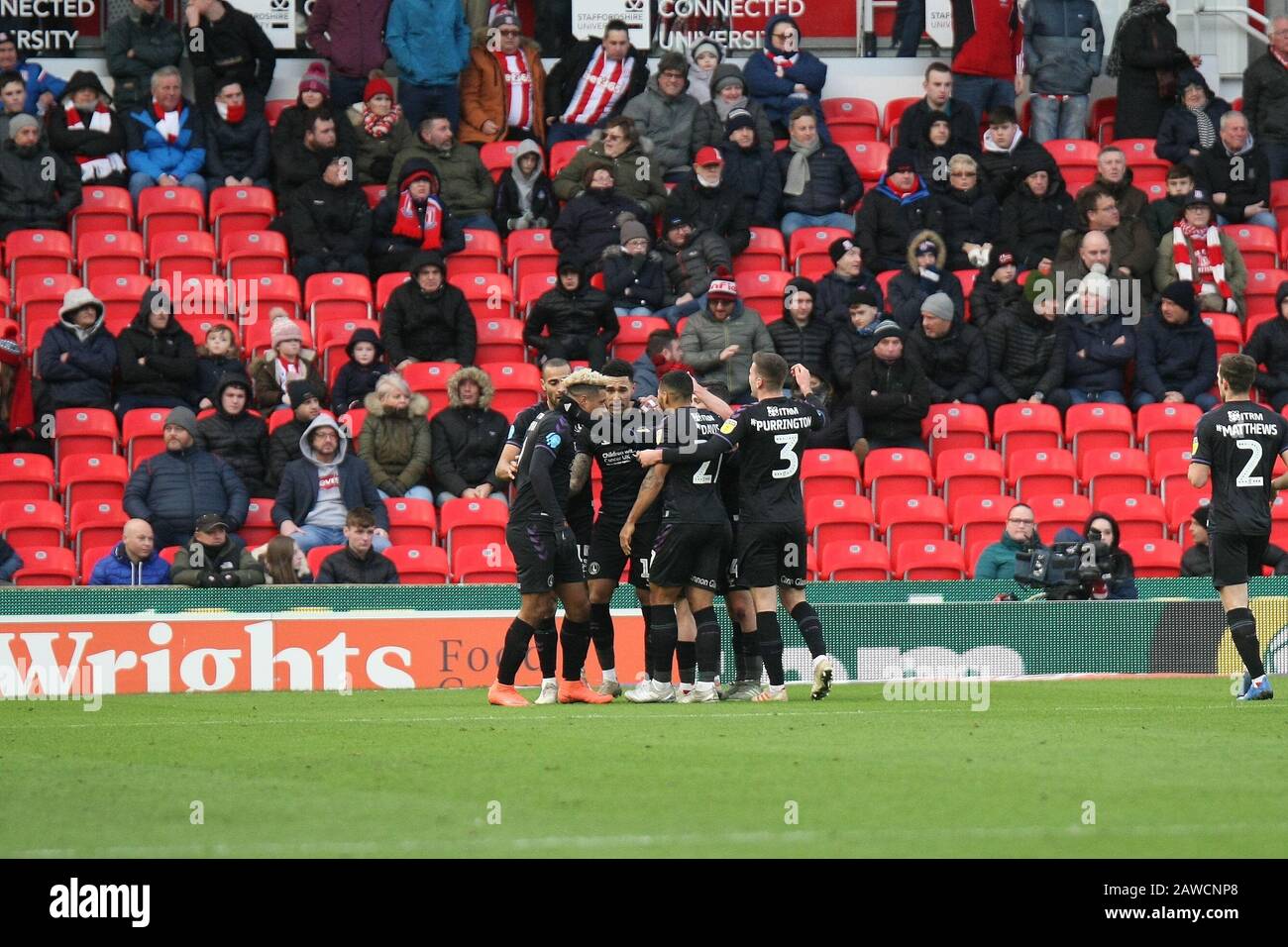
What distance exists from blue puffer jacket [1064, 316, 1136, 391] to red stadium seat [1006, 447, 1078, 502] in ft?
4.31

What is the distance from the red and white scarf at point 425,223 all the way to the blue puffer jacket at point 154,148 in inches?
97.6

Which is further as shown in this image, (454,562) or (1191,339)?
(1191,339)

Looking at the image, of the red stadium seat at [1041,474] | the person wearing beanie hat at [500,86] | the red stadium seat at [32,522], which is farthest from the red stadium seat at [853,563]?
the red stadium seat at [32,522]

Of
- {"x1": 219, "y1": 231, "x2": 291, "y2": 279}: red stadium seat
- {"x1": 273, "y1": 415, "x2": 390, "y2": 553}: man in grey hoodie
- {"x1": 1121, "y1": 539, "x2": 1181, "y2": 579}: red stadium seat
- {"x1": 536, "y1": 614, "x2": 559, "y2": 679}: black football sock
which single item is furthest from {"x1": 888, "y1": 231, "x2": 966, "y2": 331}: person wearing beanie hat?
{"x1": 536, "y1": 614, "x2": 559, "y2": 679}: black football sock

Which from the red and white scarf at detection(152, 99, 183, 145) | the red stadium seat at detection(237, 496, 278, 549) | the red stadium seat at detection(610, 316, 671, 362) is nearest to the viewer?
the red stadium seat at detection(237, 496, 278, 549)

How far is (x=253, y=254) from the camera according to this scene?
64.0 ft

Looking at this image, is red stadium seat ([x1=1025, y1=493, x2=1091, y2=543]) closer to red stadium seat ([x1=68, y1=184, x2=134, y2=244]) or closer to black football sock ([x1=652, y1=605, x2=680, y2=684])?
black football sock ([x1=652, y1=605, x2=680, y2=684])

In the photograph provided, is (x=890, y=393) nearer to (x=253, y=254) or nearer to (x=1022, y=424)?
(x=1022, y=424)

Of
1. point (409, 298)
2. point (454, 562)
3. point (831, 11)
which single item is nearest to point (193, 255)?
point (409, 298)

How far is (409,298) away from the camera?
61.4 feet

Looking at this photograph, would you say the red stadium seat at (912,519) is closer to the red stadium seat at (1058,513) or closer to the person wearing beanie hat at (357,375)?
the red stadium seat at (1058,513)

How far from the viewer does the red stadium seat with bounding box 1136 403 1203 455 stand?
62.2 feet
